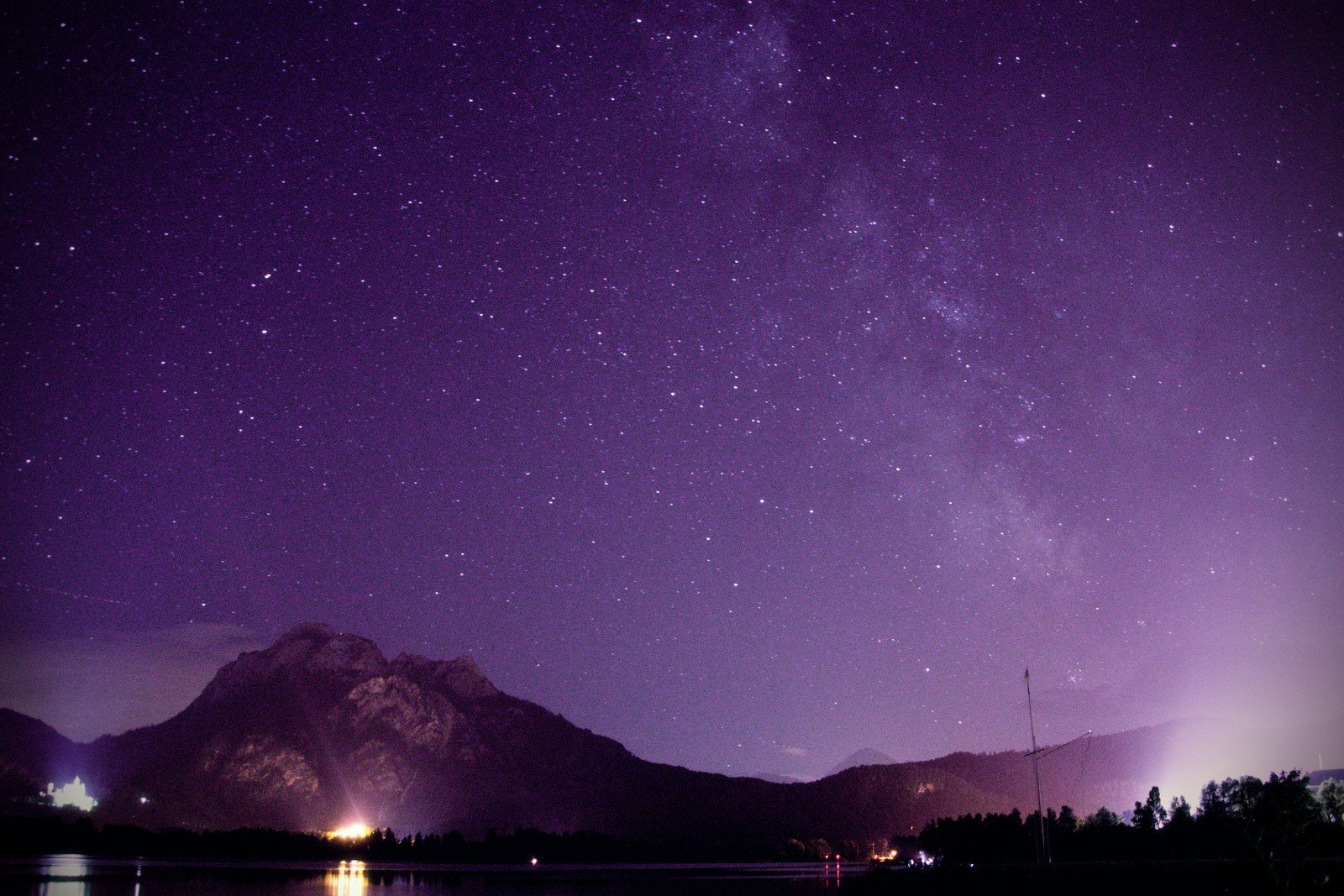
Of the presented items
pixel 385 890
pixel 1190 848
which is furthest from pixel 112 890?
pixel 1190 848

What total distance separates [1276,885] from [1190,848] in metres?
97.1

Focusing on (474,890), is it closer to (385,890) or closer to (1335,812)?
(385,890)

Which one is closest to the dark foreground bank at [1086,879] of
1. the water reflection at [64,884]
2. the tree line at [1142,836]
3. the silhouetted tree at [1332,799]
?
the tree line at [1142,836]

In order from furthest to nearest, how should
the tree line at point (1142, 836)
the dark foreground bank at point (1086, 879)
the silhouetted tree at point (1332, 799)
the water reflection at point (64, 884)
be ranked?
the silhouetted tree at point (1332, 799), the tree line at point (1142, 836), the water reflection at point (64, 884), the dark foreground bank at point (1086, 879)

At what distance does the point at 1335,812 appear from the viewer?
102938 mm

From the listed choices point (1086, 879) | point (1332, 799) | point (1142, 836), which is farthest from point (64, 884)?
point (1332, 799)

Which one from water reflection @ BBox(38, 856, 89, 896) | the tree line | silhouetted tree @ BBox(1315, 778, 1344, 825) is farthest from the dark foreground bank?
water reflection @ BBox(38, 856, 89, 896)

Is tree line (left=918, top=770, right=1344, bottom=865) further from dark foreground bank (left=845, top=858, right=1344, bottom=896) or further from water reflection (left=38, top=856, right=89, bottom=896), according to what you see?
water reflection (left=38, top=856, right=89, bottom=896)

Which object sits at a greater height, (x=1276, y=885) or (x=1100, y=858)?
(x=1276, y=885)

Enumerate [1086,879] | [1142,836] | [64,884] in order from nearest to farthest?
[1086,879]
[64,884]
[1142,836]

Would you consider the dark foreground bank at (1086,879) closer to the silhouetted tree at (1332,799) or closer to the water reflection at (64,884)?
the silhouetted tree at (1332,799)

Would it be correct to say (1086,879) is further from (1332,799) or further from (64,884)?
(64,884)

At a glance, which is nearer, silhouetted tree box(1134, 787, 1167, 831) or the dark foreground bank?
the dark foreground bank

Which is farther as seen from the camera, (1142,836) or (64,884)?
(1142,836)
